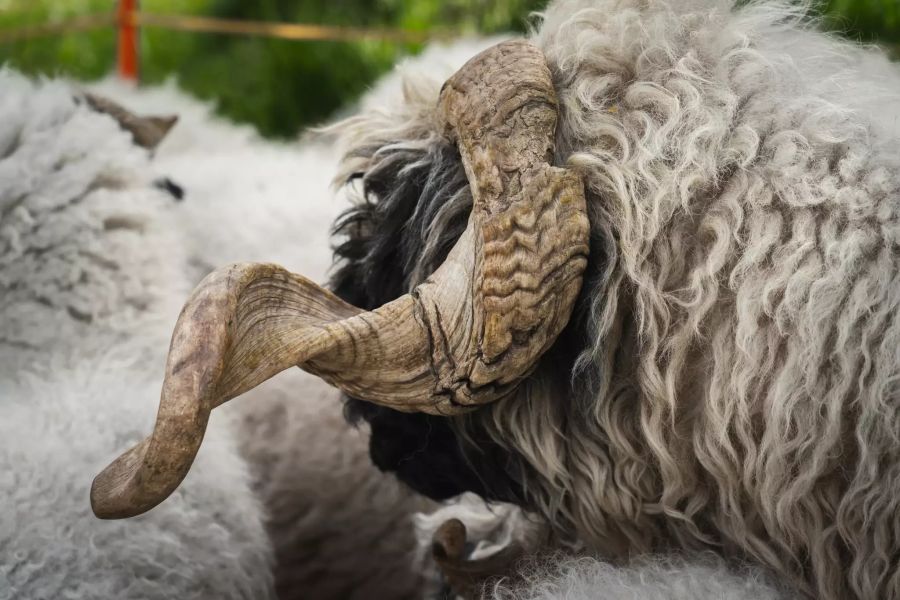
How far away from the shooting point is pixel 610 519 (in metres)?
1.82

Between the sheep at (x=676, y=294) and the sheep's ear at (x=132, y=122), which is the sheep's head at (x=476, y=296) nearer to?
the sheep at (x=676, y=294)

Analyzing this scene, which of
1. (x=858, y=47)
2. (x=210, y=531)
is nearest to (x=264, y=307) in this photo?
(x=210, y=531)

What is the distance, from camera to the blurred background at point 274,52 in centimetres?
540

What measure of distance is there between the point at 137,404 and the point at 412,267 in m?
0.68

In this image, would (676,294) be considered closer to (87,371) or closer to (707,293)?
(707,293)

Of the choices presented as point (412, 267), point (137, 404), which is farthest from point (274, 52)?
A: point (412, 267)

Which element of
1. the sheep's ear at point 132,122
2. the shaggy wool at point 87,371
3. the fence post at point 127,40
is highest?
the sheep's ear at point 132,122

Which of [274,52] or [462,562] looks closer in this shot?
[462,562]

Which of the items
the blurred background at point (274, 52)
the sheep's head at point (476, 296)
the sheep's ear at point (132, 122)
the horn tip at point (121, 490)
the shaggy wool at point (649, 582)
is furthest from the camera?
the blurred background at point (274, 52)

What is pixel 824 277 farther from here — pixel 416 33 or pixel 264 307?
pixel 416 33

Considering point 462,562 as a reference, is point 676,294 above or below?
above

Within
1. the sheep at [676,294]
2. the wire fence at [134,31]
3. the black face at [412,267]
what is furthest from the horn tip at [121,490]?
the wire fence at [134,31]

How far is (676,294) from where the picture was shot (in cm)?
163

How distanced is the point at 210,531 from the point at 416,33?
3815 mm
